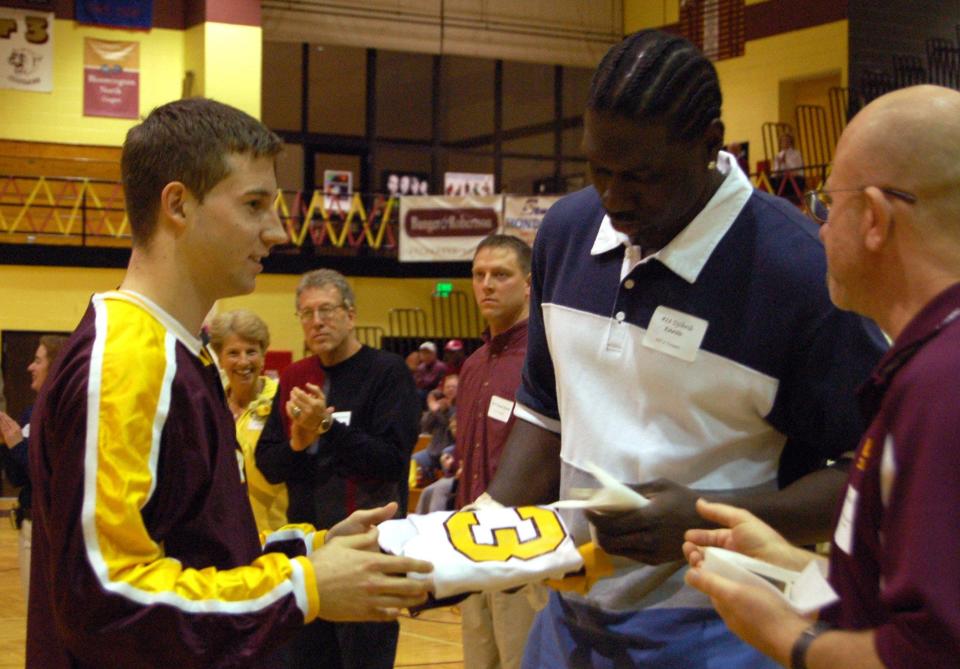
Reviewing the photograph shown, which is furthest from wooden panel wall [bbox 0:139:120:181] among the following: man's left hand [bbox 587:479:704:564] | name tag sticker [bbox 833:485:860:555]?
name tag sticker [bbox 833:485:860:555]

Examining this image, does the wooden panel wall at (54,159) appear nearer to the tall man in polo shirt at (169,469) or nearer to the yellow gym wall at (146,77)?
the yellow gym wall at (146,77)

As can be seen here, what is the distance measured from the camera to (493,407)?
5.38 meters

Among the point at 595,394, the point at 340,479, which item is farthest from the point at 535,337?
the point at 340,479

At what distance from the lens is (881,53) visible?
1819 cm

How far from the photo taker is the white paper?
5.34 ft

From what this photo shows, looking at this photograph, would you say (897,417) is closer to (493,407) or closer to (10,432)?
(493,407)

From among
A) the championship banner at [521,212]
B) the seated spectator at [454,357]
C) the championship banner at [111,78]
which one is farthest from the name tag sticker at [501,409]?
the championship banner at [111,78]

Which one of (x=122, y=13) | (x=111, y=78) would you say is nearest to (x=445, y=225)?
(x=111, y=78)

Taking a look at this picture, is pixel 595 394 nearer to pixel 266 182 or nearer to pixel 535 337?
pixel 535 337

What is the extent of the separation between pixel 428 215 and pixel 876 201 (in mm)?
17741

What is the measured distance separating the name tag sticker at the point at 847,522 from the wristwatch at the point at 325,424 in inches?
159

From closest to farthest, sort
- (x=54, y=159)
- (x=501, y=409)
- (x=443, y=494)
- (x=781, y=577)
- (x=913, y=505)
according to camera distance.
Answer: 1. (x=913, y=505)
2. (x=781, y=577)
3. (x=501, y=409)
4. (x=443, y=494)
5. (x=54, y=159)

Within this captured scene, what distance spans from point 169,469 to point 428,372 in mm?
14152

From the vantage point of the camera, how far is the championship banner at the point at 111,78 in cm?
1895
